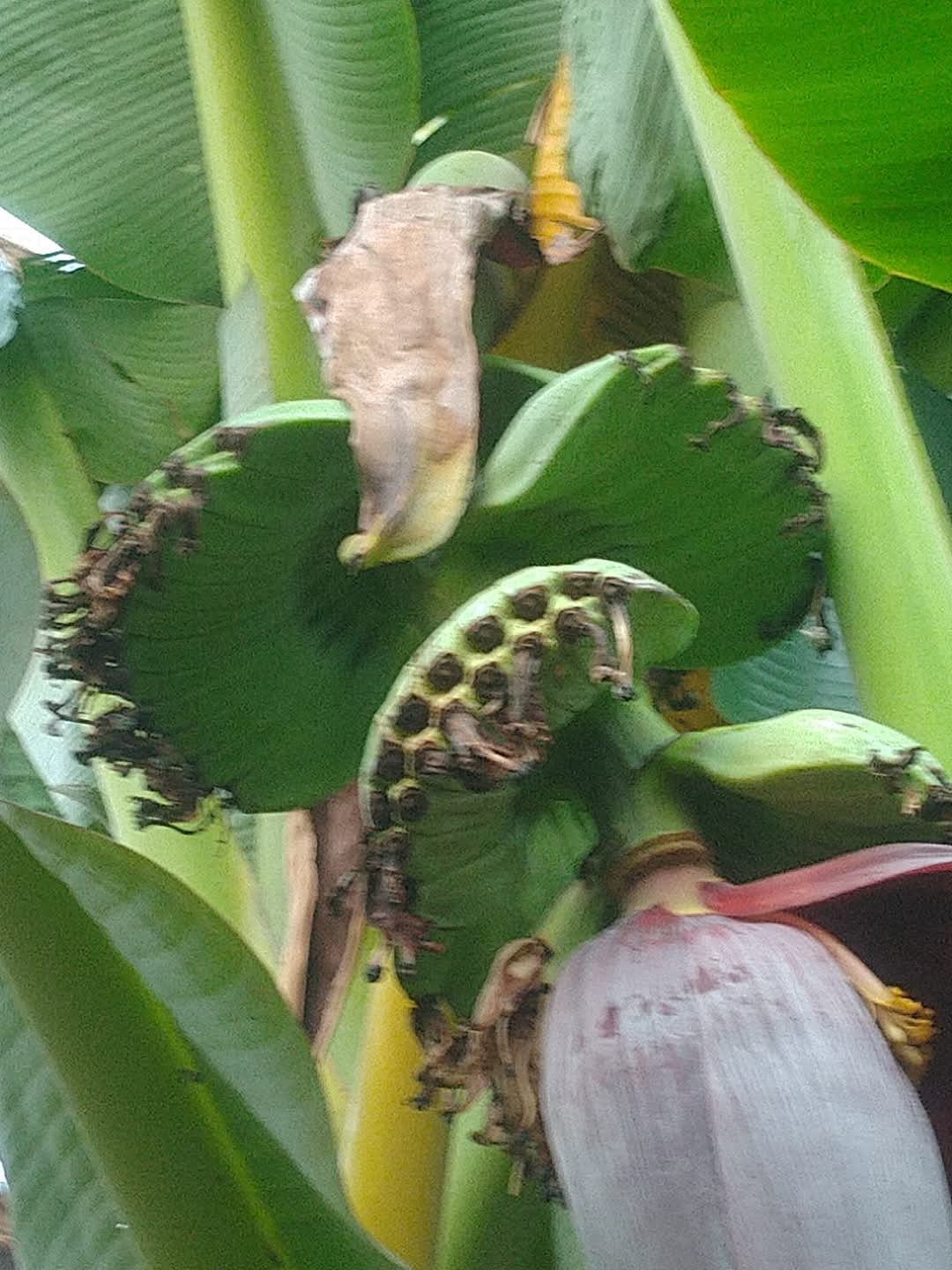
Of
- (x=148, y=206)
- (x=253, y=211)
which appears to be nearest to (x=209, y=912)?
(x=253, y=211)

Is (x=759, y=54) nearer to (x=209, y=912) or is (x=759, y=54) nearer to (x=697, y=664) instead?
(x=697, y=664)

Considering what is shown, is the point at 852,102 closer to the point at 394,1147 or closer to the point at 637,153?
the point at 637,153

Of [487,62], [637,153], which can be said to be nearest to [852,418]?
[637,153]

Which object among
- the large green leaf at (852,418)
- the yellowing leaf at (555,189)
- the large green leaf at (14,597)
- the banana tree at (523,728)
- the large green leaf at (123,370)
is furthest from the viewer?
the large green leaf at (123,370)

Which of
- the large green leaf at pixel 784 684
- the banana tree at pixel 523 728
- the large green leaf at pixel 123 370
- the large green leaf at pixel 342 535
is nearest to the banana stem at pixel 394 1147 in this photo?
the banana tree at pixel 523 728

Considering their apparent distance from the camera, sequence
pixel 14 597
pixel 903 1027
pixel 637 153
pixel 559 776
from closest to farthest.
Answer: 1. pixel 903 1027
2. pixel 559 776
3. pixel 637 153
4. pixel 14 597

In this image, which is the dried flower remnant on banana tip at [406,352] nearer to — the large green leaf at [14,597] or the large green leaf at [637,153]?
the large green leaf at [637,153]
